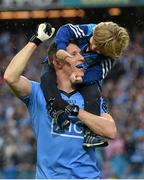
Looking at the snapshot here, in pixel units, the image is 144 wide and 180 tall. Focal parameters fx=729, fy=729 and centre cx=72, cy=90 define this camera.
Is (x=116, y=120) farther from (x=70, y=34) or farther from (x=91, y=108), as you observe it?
(x=91, y=108)

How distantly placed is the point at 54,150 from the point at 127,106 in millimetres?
6900

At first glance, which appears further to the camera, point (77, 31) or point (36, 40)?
point (77, 31)

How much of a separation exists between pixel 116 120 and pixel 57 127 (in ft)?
21.3

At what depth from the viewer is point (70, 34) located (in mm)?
4254

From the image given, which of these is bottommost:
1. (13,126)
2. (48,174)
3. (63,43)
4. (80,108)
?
(13,126)

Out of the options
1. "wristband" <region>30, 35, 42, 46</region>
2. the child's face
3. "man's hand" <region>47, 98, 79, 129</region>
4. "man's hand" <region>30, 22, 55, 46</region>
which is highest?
"man's hand" <region>30, 22, 55, 46</region>

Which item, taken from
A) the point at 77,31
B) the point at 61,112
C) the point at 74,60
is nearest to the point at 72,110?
the point at 61,112

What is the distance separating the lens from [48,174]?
13.5ft

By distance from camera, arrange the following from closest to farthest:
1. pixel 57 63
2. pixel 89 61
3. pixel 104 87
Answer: pixel 57 63
pixel 89 61
pixel 104 87

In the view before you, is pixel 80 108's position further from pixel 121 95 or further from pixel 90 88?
pixel 121 95

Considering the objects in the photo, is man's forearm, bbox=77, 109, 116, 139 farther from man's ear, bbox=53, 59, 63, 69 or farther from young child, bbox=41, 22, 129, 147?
man's ear, bbox=53, 59, 63, 69

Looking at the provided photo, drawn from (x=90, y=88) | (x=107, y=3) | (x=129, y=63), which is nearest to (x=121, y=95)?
(x=129, y=63)

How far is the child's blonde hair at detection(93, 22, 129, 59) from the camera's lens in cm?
401

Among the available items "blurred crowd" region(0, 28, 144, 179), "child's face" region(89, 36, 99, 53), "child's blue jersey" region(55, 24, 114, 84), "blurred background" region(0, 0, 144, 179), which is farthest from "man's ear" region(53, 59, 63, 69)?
"blurred background" region(0, 0, 144, 179)
